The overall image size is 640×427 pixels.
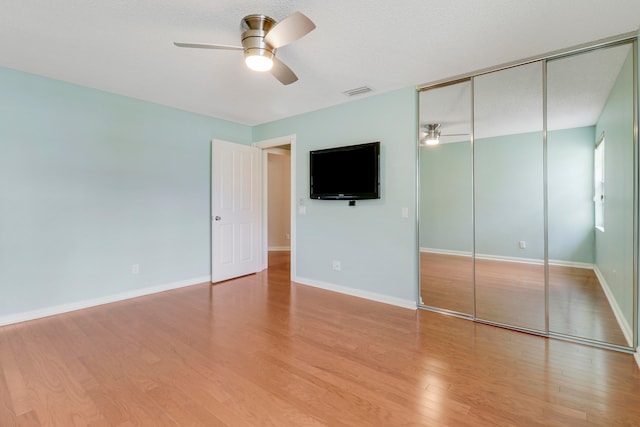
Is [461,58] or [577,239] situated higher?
[461,58]

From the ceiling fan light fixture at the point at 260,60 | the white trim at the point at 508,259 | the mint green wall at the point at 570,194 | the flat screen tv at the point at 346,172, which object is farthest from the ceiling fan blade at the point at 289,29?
the white trim at the point at 508,259

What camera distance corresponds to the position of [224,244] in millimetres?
4488

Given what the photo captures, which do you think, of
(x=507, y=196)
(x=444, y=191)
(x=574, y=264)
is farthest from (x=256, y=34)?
(x=574, y=264)

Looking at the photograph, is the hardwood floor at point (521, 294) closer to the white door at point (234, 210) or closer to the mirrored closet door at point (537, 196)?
the mirrored closet door at point (537, 196)

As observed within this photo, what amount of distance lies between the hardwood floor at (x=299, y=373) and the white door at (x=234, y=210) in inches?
55.7

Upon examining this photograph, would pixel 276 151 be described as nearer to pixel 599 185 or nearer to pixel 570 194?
pixel 570 194

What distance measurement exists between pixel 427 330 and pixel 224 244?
10.1 ft

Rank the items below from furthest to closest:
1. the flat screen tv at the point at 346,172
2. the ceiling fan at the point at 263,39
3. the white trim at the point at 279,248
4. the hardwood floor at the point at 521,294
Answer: the white trim at the point at 279,248
the flat screen tv at the point at 346,172
the hardwood floor at the point at 521,294
the ceiling fan at the point at 263,39

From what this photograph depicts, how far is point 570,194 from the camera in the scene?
294cm

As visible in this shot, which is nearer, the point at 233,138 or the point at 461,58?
the point at 461,58

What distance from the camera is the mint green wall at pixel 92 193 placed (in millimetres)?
2875

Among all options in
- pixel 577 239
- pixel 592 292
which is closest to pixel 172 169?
pixel 577 239

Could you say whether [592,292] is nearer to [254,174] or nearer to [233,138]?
[254,174]

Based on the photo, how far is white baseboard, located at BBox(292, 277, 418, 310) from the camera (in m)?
3.36
